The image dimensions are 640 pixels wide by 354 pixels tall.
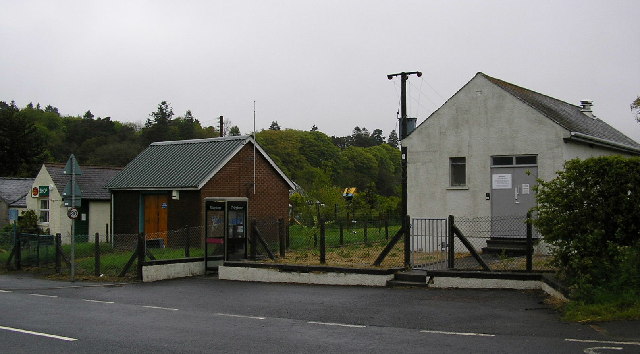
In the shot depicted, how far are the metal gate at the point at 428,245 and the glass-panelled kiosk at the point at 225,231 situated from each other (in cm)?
527

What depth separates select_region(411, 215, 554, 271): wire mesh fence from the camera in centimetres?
1588

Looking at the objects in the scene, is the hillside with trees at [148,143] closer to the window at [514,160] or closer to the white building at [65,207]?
the white building at [65,207]

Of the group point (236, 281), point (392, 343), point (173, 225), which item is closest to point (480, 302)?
point (392, 343)

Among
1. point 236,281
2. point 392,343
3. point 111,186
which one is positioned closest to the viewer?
point 392,343

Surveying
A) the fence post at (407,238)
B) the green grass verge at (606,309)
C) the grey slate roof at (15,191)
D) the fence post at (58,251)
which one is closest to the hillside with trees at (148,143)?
the grey slate roof at (15,191)

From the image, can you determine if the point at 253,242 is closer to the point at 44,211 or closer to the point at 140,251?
the point at 140,251

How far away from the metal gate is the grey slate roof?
35.8 m

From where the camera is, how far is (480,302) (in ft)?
40.5

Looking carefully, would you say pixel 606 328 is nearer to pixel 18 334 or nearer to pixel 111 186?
pixel 18 334

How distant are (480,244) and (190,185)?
44.3 ft

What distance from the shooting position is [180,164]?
30.7m

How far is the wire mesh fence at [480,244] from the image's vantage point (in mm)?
15883

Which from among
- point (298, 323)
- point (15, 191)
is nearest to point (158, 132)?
point (15, 191)

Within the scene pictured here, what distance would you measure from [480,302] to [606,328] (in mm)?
3328
